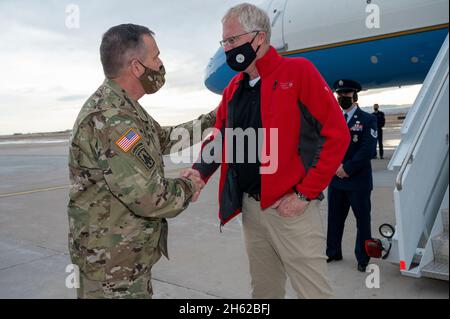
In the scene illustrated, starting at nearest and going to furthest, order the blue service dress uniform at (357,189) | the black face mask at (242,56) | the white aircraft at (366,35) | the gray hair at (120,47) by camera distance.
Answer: the gray hair at (120,47), the black face mask at (242,56), the blue service dress uniform at (357,189), the white aircraft at (366,35)

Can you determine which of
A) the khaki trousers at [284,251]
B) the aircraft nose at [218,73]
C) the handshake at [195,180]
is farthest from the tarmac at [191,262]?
the aircraft nose at [218,73]

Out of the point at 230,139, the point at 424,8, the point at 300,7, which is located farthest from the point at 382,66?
the point at 230,139

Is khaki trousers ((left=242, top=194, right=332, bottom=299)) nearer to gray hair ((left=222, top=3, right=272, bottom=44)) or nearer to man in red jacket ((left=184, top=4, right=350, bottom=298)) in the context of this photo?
man in red jacket ((left=184, top=4, right=350, bottom=298))

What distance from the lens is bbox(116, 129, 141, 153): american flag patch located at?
190cm

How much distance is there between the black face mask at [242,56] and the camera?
237 centimetres

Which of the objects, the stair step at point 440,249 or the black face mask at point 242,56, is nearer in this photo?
the black face mask at point 242,56

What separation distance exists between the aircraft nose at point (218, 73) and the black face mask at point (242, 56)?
8152 millimetres

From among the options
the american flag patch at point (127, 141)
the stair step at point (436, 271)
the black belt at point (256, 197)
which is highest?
the american flag patch at point (127, 141)

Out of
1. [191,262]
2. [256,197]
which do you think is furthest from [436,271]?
[191,262]

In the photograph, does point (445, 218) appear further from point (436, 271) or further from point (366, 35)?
point (366, 35)

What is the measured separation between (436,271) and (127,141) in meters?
2.68

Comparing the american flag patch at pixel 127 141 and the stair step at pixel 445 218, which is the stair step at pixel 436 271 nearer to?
the stair step at pixel 445 218

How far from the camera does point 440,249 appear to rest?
10.9 ft

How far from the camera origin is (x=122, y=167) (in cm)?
190
